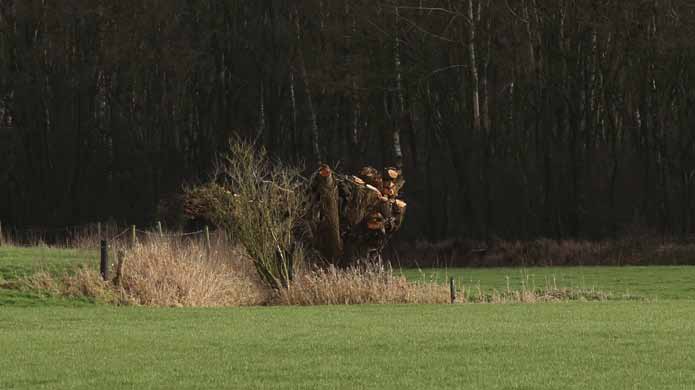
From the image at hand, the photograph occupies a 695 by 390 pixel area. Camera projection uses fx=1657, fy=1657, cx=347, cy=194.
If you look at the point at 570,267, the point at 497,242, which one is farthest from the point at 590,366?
the point at 497,242

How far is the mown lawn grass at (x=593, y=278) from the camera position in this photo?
43688 mm

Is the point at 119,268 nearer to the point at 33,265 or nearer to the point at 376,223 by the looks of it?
the point at 33,265

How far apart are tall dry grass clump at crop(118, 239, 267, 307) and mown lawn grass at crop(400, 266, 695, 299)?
555 centimetres

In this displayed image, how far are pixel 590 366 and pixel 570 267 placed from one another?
120 ft

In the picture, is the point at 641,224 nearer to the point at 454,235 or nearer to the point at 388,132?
Result: the point at 454,235

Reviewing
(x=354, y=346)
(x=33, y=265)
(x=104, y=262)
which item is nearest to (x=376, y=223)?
(x=104, y=262)

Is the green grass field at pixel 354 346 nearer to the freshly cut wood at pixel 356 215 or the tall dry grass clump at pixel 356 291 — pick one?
the tall dry grass clump at pixel 356 291

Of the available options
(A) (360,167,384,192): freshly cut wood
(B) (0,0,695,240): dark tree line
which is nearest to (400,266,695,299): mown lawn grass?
(A) (360,167,384,192): freshly cut wood

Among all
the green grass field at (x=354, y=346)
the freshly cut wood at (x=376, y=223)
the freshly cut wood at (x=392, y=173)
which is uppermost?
the freshly cut wood at (x=392, y=173)

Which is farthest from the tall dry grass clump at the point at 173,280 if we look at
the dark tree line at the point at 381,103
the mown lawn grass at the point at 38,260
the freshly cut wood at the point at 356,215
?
the dark tree line at the point at 381,103

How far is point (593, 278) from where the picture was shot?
160 feet

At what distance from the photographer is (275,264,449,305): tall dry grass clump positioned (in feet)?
125

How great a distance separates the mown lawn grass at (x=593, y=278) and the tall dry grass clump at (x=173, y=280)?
219 inches

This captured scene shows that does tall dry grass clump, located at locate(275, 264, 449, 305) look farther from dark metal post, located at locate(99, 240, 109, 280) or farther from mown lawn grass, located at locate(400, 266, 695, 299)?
dark metal post, located at locate(99, 240, 109, 280)
